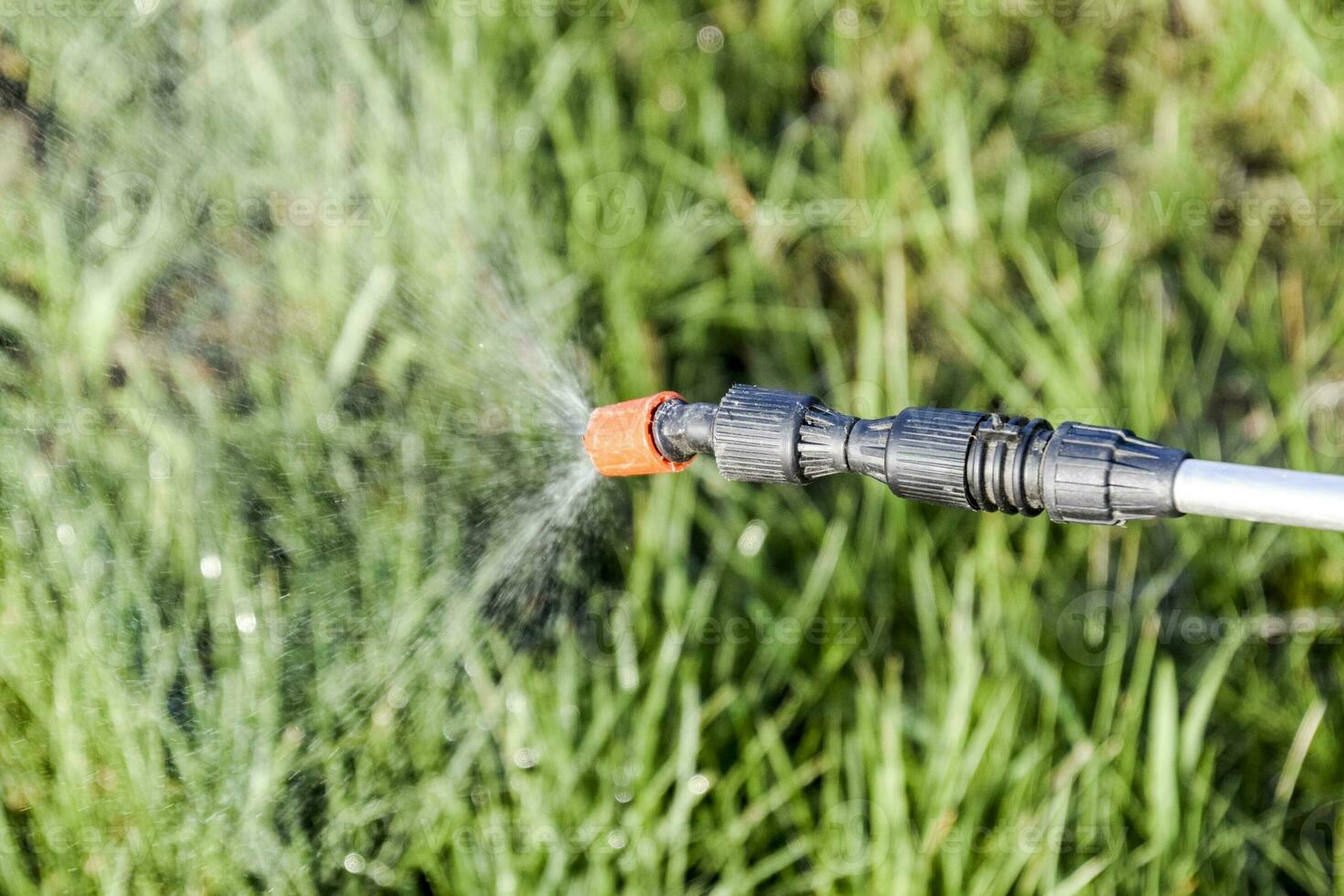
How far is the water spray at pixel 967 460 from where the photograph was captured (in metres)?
0.98

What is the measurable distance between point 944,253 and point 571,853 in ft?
4.38

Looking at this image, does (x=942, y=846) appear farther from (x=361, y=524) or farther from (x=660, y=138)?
(x=660, y=138)

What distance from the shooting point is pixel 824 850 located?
5.13 ft

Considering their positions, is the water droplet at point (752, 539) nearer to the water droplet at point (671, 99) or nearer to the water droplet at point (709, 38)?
the water droplet at point (671, 99)

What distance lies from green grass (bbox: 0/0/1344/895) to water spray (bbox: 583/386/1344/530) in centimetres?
50
